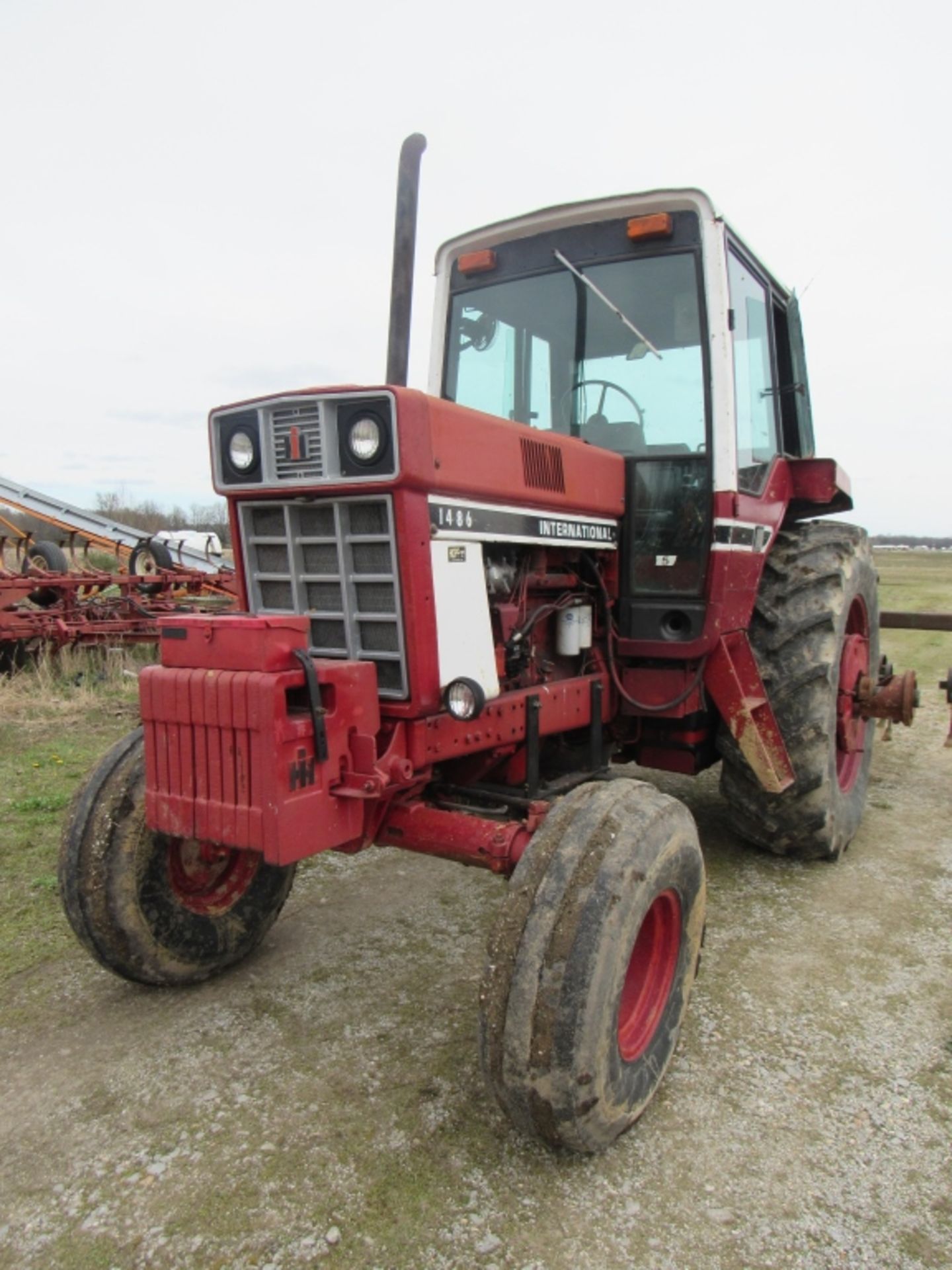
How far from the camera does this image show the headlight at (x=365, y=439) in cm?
267

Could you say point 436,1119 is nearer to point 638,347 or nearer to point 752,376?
point 638,347

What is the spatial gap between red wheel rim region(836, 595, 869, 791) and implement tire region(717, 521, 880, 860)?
12.7 inches

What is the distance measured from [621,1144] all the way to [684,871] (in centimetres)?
72

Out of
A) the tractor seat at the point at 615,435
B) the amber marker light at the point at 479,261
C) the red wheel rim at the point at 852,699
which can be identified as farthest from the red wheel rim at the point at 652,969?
the amber marker light at the point at 479,261

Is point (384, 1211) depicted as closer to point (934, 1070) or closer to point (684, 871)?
point (684, 871)

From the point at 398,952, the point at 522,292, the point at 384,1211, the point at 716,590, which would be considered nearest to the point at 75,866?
the point at 398,952

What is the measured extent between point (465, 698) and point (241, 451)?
1065 mm

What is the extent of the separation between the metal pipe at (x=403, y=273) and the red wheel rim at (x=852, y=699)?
2.65 m

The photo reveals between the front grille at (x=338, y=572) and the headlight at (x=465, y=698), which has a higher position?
the front grille at (x=338, y=572)

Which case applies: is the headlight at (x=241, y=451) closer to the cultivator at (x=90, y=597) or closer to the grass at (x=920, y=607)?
the cultivator at (x=90, y=597)

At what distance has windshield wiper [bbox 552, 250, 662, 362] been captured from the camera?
374 cm

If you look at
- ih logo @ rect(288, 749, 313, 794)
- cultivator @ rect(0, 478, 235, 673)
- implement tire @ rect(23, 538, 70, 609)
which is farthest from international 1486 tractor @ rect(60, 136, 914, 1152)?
implement tire @ rect(23, 538, 70, 609)

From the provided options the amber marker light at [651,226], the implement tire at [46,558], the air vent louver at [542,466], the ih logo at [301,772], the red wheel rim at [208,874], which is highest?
the amber marker light at [651,226]

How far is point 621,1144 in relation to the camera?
2.45 metres
